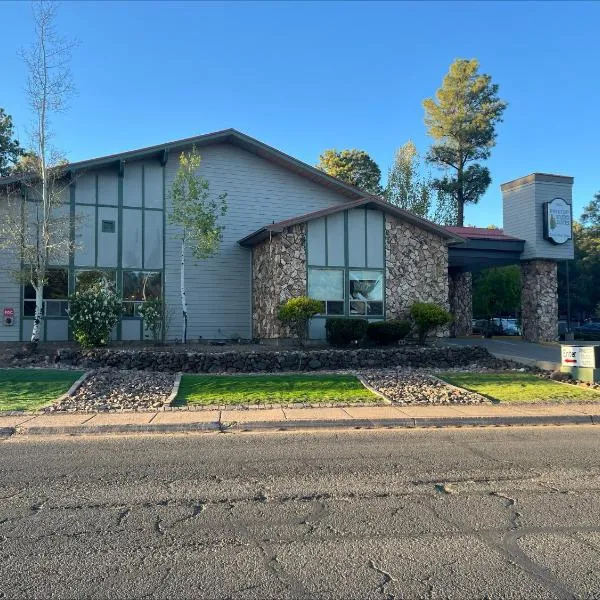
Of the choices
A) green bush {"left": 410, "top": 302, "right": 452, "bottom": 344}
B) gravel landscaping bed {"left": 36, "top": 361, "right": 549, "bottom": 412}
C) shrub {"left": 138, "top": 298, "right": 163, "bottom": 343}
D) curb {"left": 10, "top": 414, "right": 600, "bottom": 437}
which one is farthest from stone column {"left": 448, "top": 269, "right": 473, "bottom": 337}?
curb {"left": 10, "top": 414, "right": 600, "bottom": 437}

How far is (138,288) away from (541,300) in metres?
17.4

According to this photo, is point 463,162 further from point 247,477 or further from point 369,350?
point 247,477

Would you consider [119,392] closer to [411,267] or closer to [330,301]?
[330,301]

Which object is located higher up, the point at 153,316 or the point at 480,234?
the point at 480,234

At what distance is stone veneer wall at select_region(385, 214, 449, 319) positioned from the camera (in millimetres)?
21219

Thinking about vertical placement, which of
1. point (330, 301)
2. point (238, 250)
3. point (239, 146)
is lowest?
point (330, 301)

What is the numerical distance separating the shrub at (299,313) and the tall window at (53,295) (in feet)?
25.0

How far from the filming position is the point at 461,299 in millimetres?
29828

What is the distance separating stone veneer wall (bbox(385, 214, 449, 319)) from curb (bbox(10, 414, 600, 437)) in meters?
10.2

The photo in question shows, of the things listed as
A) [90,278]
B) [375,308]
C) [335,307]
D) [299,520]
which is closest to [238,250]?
[335,307]

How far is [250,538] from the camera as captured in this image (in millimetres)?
4914

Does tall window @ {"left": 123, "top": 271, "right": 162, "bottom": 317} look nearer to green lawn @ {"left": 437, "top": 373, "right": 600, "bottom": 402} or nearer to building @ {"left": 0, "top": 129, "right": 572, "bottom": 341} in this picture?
building @ {"left": 0, "top": 129, "right": 572, "bottom": 341}

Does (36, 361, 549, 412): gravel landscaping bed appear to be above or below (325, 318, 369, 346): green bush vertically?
below

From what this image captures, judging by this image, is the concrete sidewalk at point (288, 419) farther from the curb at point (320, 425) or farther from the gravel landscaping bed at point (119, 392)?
the gravel landscaping bed at point (119, 392)
